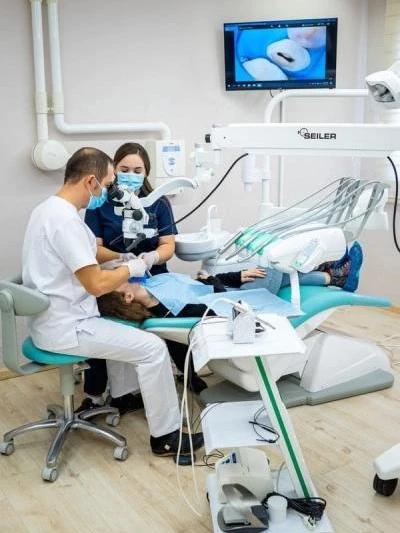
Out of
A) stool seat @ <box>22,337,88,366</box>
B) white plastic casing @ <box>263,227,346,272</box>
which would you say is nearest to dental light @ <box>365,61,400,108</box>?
white plastic casing @ <box>263,227,346,272</box>

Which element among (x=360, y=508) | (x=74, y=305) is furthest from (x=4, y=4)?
(x=360, y=508)

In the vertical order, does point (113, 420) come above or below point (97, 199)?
below

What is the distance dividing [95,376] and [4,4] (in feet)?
5.76

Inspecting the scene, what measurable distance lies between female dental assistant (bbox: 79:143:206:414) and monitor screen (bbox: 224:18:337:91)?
3.40ft

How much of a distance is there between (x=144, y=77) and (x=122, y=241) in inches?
39.7

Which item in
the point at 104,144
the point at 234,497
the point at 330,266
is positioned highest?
the point at 104,144

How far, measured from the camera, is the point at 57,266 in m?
2.21

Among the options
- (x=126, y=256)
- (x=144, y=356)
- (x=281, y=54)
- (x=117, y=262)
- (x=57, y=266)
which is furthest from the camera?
(x=281, y=54)

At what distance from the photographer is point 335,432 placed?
8.38ft

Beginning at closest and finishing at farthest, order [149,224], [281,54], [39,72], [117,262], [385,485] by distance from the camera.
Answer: [385,485]
[117,262]
[149,224]
[39,72]
[281,54]

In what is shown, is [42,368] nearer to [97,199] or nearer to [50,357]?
[50,357]

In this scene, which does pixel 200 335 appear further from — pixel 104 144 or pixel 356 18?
pixel 356 18

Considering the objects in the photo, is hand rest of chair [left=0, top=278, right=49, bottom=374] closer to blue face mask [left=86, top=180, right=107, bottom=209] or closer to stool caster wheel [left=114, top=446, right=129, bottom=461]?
blue face mask [left=86, top=180, right=107, bottom=209]

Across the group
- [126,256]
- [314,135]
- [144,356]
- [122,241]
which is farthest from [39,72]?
[314,135]
